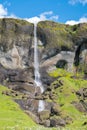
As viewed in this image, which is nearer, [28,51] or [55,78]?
[55,78]

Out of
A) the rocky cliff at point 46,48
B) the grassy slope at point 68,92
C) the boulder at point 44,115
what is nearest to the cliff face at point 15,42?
the rocky cliff at point 46,48

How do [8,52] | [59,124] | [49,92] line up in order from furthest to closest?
[8,52] → [49,92] → [59,124]

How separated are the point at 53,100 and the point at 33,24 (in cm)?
4512

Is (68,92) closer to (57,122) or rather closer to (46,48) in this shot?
(46,48)

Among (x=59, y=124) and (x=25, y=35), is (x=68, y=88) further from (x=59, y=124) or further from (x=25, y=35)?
(x=59, y=124)

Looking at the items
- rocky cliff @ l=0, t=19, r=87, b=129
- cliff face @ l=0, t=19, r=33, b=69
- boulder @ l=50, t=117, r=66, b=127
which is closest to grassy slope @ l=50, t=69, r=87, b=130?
rocky cliff @ l=0, t=19, r=87, b=129

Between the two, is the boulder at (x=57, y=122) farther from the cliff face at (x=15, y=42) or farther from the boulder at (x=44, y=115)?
the cliff face at (x=15, y=42)

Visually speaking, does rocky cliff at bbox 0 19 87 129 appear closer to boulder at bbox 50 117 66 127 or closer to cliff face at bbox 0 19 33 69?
cliff face at bbox 0 19 33 69

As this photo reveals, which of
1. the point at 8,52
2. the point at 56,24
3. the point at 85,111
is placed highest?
the point at 56,24

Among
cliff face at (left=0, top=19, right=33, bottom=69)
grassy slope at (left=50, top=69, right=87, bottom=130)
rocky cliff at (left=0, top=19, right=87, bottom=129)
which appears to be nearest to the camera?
grassy slope at (left=50, top=69, right=87, bottom=130)

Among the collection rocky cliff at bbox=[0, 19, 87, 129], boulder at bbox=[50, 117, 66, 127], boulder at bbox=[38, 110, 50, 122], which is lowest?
boulder at bbox=[38, 110, 50, 122]

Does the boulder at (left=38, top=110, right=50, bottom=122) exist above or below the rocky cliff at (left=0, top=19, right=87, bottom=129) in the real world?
below

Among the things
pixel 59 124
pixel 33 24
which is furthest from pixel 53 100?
pixel 33 24

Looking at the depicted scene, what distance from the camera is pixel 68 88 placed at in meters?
123
